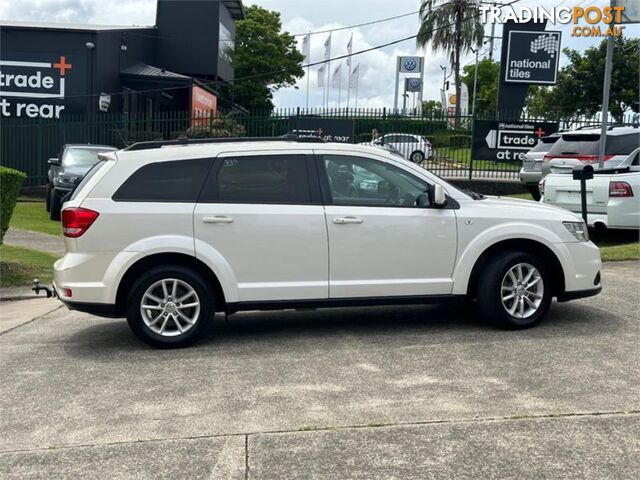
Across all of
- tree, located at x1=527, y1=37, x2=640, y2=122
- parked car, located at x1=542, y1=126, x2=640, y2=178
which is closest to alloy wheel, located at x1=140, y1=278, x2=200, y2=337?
parked car, located at x1=542, y1=126, x2=640, y2=178

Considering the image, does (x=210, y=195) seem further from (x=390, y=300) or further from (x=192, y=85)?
(x=192, y=85)

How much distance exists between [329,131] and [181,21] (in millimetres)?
13290

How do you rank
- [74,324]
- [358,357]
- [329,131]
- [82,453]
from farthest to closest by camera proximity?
[329,131], [74,324], [358,357], [82,453]

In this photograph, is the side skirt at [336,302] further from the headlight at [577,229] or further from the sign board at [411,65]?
the sign board at [411,65]

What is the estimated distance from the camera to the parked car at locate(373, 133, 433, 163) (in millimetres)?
21281

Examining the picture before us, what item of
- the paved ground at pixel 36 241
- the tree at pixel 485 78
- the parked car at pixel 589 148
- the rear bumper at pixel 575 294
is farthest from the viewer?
the tree at pixel 485 78

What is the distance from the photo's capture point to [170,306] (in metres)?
6.24

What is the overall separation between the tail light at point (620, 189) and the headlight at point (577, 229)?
4444mm

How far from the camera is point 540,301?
6672 millimetres

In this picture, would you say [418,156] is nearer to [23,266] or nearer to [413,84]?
[23,266]

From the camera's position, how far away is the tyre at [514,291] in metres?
6.53

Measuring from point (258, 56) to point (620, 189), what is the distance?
50.6 m

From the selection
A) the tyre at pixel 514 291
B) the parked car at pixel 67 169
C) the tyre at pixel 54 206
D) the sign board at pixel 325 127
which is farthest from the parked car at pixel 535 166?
the tyre at pixel 54 206

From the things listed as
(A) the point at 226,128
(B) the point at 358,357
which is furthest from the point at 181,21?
(B) the point at 358,357
